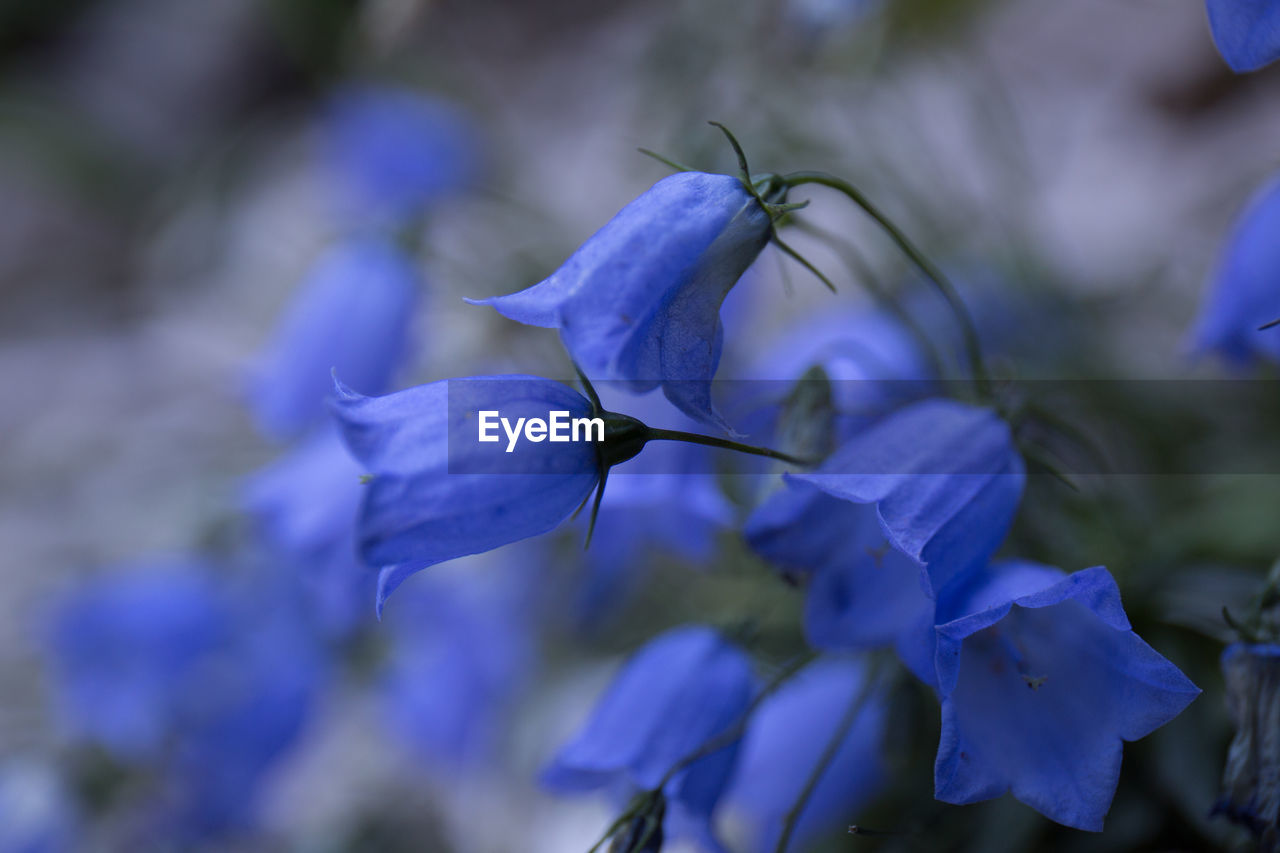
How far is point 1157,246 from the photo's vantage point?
143cm

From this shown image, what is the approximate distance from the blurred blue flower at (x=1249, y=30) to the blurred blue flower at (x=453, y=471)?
383 mm

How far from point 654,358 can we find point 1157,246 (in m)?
1.24

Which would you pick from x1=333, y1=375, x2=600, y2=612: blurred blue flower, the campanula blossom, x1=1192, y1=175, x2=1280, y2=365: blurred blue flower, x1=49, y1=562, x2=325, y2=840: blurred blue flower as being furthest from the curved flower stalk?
x1=49, y1=562, x2=325, y2=840: blurred blue flower

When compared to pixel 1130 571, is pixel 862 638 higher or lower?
higher

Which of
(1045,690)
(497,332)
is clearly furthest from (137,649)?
(1045,690)

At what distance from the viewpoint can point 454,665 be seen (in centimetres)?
110

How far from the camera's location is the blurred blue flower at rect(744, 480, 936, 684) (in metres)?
0.55

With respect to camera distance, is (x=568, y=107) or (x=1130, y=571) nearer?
(x=1130, y=571)

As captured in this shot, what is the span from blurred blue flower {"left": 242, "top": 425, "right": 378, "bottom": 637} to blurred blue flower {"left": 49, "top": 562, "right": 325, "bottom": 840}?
0.10 metres

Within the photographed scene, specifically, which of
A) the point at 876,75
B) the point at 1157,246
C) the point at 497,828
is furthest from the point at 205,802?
the point at 1157,246

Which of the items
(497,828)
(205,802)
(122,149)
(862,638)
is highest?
(122,149)

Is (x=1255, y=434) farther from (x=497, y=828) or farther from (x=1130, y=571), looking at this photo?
(x=497, y=828)

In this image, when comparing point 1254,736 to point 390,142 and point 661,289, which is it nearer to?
point 661,289

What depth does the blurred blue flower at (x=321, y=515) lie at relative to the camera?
0.77 meters
